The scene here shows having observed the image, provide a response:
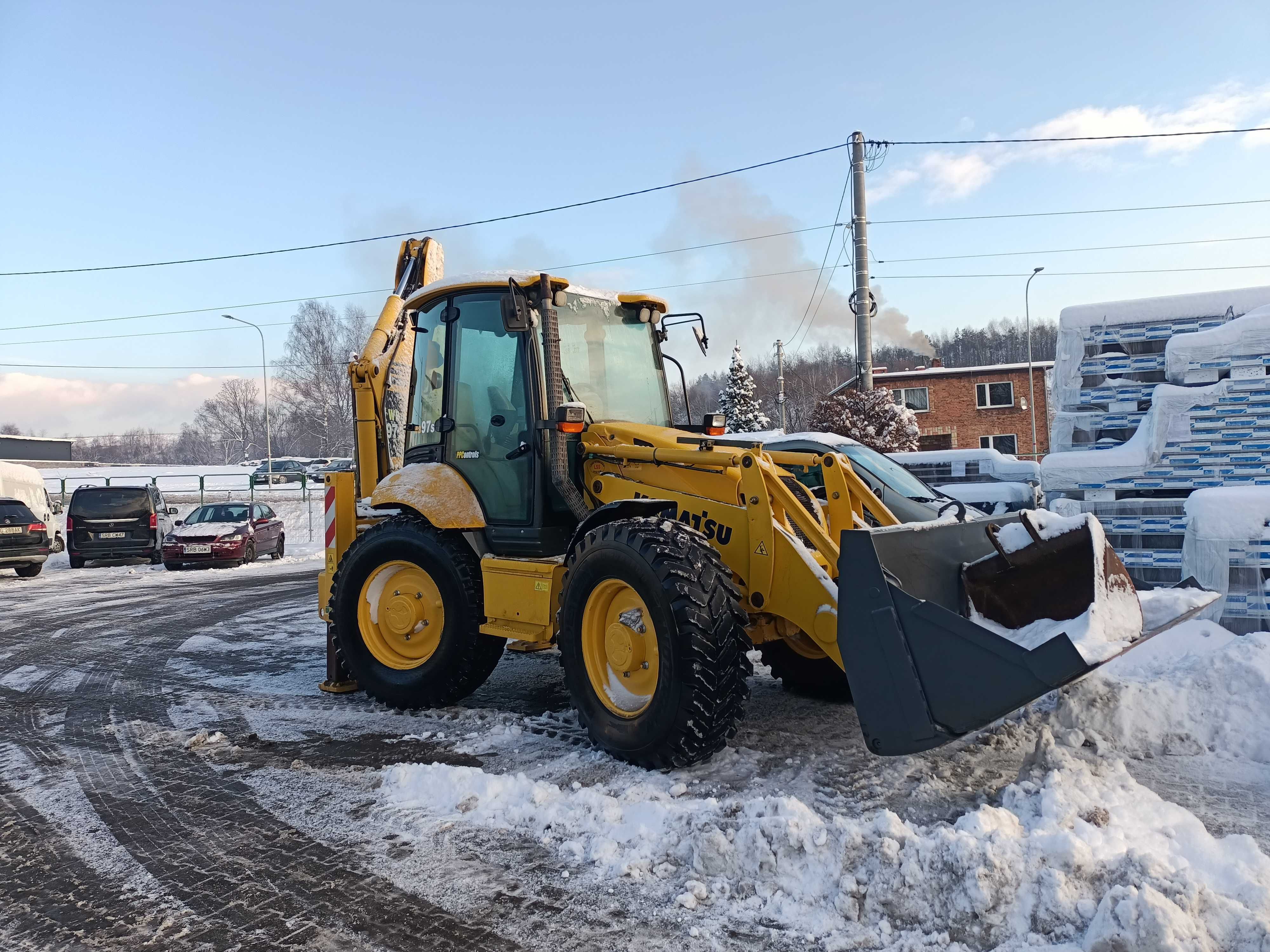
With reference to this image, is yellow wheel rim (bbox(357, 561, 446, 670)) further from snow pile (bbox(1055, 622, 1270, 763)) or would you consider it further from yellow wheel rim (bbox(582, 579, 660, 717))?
snow pile (bbox(1055, 622, 1270, 763))

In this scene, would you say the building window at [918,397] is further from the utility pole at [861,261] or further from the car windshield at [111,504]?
the car windshield at [111,504]

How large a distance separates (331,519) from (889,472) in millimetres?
6418

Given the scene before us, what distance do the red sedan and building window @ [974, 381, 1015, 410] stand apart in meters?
32.3

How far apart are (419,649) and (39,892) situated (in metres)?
2.81

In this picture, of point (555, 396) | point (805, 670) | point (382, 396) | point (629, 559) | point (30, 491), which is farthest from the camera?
point (30, 491)

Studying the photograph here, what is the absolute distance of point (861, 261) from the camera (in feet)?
54.8

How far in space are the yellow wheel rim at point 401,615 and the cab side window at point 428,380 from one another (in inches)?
38.9

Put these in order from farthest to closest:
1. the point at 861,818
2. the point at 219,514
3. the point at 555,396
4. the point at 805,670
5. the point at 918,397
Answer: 1. the point at 918,397
2. the point at 219,514
3. the point at 805,670
4. the point at 555,396
5. the point at 861,818

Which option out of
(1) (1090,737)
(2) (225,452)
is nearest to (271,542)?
(1) (1090,737)

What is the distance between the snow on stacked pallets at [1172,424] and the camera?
7.39 m

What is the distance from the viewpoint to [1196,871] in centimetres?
294

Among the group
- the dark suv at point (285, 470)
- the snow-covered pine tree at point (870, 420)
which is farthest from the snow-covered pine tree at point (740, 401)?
the dark suv at point (285, 470)

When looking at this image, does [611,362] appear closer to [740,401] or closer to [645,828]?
[645,828]

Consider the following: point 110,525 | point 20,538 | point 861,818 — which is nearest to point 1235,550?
point 861,818
